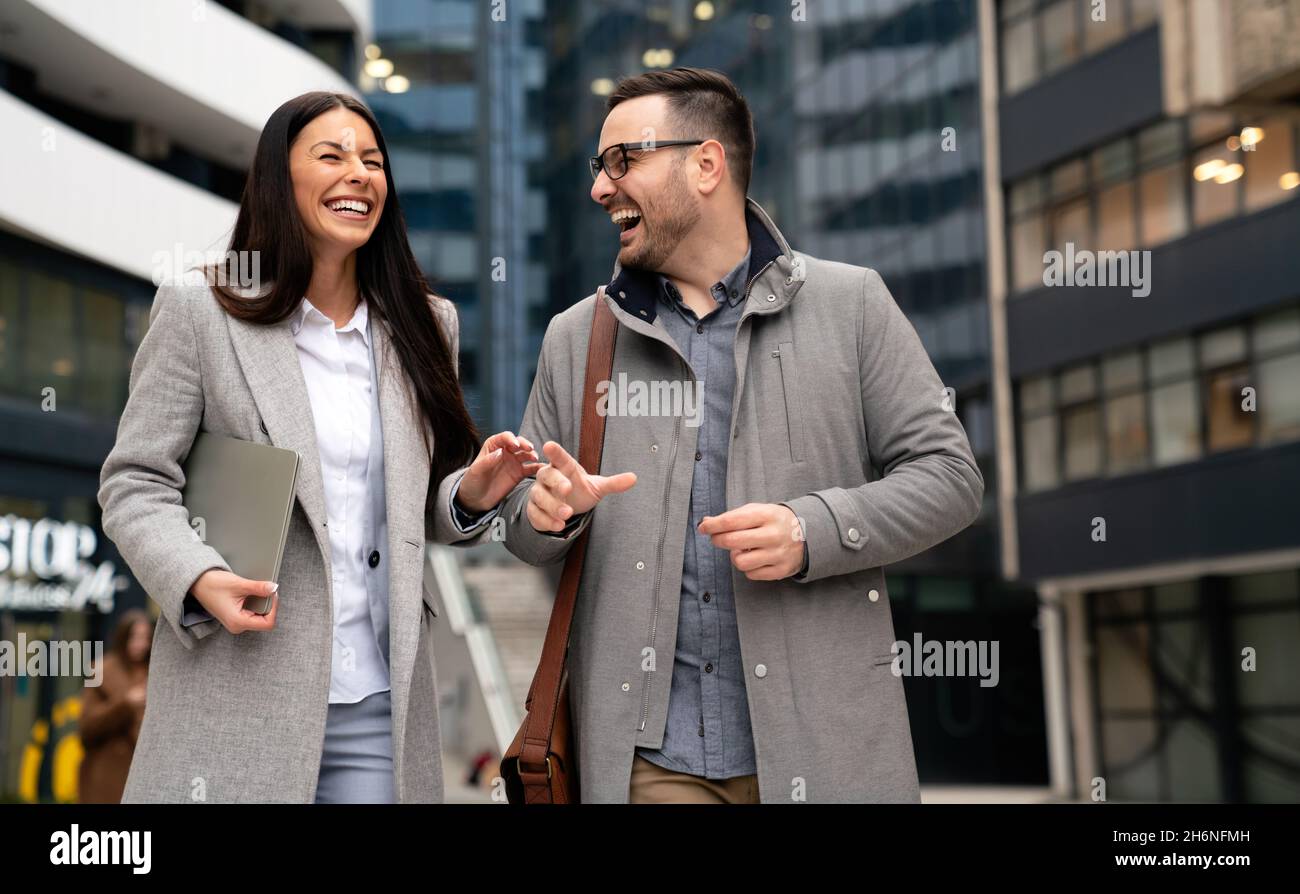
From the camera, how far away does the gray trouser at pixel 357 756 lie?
2791 mm

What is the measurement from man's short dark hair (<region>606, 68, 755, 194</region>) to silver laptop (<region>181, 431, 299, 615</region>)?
128 cm

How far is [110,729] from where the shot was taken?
760 centimetres

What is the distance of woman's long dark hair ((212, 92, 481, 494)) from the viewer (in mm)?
2912

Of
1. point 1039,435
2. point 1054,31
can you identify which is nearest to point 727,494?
point 1039,435

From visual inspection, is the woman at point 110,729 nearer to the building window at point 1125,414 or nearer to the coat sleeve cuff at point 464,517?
the coat sleeve cuff at point 464,517

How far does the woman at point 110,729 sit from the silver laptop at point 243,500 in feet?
17.0

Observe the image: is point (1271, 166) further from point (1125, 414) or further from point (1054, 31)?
point (1054, 31)

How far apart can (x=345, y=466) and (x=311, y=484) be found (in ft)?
0.43

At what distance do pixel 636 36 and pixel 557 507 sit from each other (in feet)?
125

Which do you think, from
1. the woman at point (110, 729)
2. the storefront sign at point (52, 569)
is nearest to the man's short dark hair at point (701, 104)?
the woman at point (110, 729)

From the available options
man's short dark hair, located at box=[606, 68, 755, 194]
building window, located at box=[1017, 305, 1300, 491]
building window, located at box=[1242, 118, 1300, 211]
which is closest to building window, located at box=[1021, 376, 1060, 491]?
building window, located at box=[1017, 305, 1300, 491]

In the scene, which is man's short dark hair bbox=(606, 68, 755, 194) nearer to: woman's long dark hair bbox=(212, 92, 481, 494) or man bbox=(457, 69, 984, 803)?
man bbox=(457, 69, 984, 803)

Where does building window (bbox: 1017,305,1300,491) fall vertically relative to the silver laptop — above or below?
above
